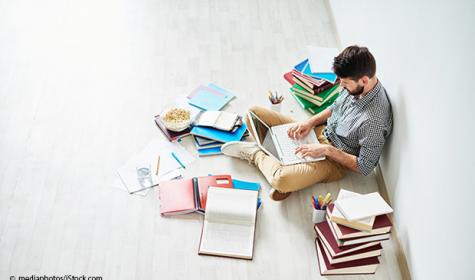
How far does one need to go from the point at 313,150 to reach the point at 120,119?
134cm

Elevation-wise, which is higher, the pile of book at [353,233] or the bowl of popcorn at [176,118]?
the pile of book at [353,233]

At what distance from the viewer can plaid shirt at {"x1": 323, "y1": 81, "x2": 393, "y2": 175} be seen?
2.38 m

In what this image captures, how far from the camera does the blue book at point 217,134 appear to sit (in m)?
2.87

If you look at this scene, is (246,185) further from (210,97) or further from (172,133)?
(210,97)

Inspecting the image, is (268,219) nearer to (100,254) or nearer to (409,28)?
(100,254)

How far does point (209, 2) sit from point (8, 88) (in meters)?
1.83

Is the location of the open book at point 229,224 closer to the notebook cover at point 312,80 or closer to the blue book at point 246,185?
the blue book at point 246,185

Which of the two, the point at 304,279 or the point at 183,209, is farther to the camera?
the point at 183,209

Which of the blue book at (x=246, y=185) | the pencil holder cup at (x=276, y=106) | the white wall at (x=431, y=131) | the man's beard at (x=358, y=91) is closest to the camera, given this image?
the white wall at (x=431, y=131)

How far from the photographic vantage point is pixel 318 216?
2426mm

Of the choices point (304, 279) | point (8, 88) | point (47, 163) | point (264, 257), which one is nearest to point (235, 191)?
point (264, 257)

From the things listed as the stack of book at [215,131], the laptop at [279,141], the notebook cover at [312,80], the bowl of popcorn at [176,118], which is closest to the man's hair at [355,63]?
the laptop at [279,141]

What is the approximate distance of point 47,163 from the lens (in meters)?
2.81

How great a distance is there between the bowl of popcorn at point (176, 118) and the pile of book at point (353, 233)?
1091mm
